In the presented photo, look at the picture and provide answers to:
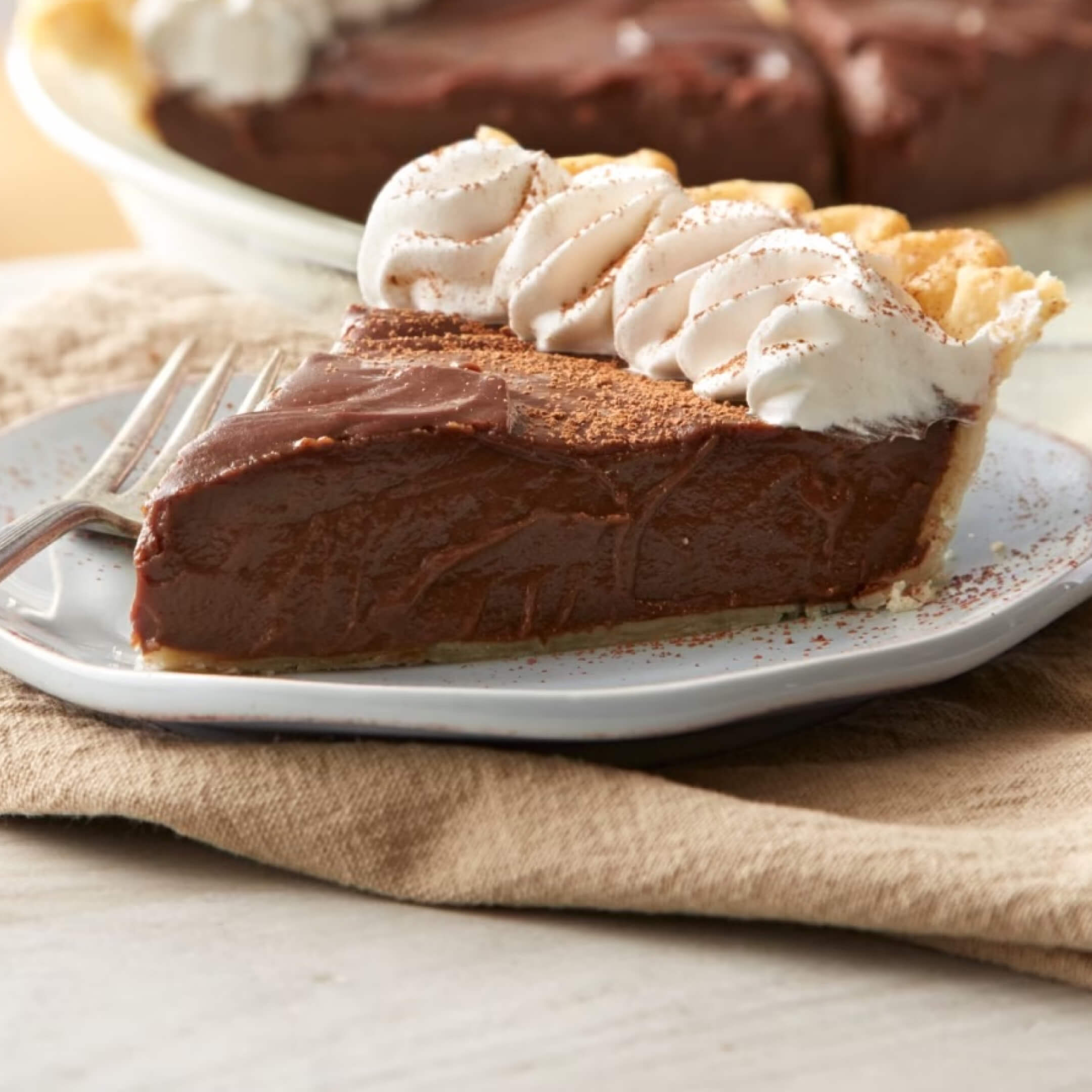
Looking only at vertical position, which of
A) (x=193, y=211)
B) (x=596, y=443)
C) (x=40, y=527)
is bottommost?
(x=193, y=211)

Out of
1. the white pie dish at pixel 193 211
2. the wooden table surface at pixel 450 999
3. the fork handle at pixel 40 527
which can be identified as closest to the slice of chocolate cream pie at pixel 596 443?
the fork handle at pixel 40 527

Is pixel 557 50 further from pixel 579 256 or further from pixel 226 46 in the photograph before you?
pixel 579 256

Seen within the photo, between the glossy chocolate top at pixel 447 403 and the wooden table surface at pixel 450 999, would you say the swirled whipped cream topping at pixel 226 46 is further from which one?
the wooden table surface at pixel 450 999

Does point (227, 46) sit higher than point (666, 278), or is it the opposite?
point (666, 278)

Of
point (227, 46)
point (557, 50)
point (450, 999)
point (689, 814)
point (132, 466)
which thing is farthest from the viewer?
point (557, 50)

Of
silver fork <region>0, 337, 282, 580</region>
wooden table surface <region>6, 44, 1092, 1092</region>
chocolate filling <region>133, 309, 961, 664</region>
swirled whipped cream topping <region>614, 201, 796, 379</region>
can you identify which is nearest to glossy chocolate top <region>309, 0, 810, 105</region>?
silver fork <region>0, 337, 282, 580</region>

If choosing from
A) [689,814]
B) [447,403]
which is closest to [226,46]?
[447,403]

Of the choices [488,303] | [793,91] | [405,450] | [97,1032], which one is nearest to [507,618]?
[405,450]

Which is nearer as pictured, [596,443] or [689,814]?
[689,814]

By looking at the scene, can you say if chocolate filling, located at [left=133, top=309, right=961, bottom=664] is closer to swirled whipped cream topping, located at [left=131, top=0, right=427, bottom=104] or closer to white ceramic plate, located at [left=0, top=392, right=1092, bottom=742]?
white ceramic plate, located at [left=0, top=392, right=1092, bottom=742]
